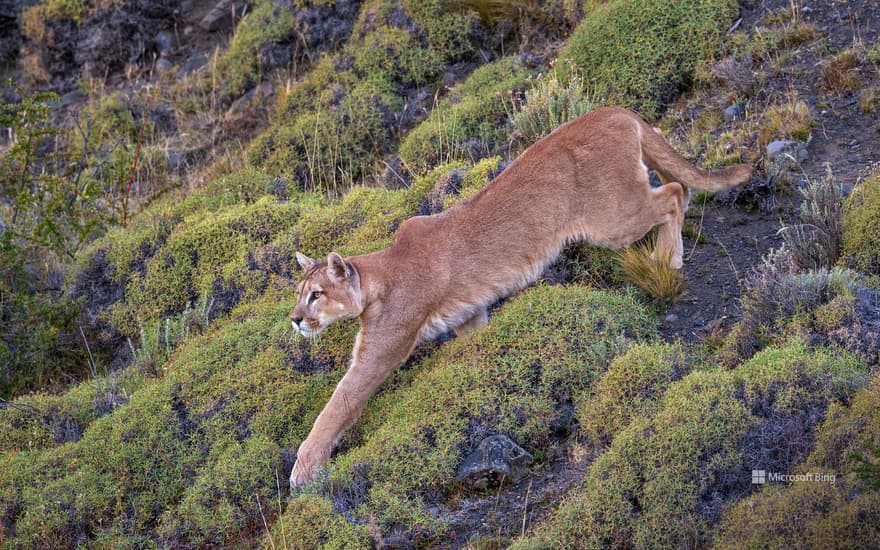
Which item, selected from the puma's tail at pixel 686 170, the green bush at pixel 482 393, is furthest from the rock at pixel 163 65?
the puma's tail at pixel 686 170

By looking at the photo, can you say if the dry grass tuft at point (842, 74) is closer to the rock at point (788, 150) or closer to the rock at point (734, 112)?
the rock at point (734, 112)

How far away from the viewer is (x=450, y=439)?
589cm

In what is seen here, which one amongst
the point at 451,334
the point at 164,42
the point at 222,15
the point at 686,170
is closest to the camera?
the point at 686,170

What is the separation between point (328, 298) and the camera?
21.5 ft

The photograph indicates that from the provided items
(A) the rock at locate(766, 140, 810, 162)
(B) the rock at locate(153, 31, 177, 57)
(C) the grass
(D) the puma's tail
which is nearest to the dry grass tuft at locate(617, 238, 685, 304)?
(D) the puma's tail

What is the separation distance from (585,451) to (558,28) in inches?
305

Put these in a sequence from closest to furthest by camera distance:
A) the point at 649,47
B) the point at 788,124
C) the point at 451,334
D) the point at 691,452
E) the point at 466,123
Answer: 1. the point at 691,452
2. the point at 451,334
3. the point at 788,124
4. the point at 649,47
5. the point at 466,123

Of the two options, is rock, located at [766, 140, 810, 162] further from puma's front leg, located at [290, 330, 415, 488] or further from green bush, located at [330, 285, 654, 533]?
puma's front leg, located at [290, 330, 415, 488]

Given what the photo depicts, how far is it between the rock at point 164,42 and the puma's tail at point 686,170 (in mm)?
10935

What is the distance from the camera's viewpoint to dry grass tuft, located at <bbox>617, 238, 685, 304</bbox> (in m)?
6.88

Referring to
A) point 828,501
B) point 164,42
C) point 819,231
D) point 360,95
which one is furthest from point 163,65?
point 828,501

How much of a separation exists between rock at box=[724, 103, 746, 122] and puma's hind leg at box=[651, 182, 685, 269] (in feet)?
7.34

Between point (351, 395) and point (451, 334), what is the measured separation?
124 cm

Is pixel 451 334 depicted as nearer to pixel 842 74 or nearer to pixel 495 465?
pixel 495 465
